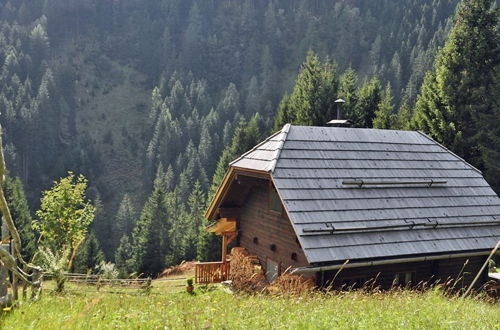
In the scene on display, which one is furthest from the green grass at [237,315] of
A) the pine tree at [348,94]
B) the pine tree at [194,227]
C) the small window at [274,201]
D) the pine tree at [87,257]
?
the pine tree at [87,257]

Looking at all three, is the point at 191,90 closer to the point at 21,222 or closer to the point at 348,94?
the point at 21,222

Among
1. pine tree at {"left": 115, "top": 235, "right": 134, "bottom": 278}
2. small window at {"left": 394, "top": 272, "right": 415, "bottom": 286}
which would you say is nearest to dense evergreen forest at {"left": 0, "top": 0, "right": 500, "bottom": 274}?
pine tree at {"left": 115, "top": 235, "right": 134, "bottom": 278}

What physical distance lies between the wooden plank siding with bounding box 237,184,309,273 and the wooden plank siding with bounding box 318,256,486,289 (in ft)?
3.35

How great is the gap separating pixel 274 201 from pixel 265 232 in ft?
3.87

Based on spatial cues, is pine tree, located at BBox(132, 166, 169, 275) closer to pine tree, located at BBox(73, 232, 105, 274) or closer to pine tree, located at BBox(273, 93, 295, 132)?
pine tree, located at BBox(73, 232, 105, 274)

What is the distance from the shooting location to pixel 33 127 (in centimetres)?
8456

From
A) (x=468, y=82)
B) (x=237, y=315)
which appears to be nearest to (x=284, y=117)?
(x=468, y=82)

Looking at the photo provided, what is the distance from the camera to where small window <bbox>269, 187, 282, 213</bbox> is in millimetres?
12796

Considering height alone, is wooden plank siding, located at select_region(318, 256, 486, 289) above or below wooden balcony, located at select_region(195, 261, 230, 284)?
above

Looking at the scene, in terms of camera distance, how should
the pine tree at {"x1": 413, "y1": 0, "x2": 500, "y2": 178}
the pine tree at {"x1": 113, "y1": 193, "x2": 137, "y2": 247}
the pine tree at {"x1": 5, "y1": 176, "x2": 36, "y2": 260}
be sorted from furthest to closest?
the pine tree at {"x1": 113, "y1": 193, "x2": 137, "y2": 247} < the pine tree at {"x1": 5, "y1": 176, "x2": 36, "y2": 260} < the pine tree at {"x1": 413, "y1": 0, "x2": 500, "y2": 178}

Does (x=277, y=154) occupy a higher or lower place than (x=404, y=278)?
higher

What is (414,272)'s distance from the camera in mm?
11930

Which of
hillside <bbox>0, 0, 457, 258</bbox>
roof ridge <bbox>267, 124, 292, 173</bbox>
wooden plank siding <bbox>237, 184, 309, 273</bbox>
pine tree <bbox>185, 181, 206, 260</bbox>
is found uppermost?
hillside <bbox>0, 0, 457, 258</bbox>

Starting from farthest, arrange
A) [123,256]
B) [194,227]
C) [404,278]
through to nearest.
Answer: [123,256] → [194,227] → [404,278]
